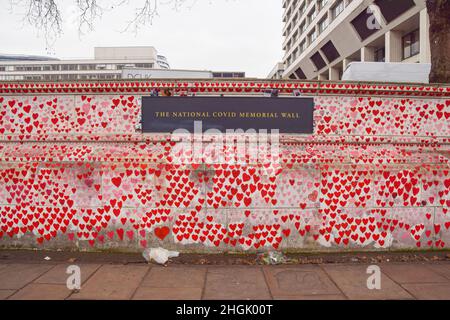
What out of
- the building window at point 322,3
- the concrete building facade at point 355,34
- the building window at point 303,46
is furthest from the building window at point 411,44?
the building window at point 303,46

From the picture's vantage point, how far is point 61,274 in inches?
156

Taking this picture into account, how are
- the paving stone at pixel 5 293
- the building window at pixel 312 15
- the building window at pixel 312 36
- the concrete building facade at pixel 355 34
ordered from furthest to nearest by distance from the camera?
the building window at pixel 312 15
the building window at pixel 312 36
the concrete building facade at pixel 355 34
the paving stone at pixel 5 293

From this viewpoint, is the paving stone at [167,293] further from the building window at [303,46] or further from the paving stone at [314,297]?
the building window at [303,46]

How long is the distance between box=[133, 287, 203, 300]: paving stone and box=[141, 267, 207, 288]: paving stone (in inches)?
3.9

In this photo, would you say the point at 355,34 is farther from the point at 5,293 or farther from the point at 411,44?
the point at 5,293

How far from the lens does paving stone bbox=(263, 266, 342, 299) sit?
3.50 m

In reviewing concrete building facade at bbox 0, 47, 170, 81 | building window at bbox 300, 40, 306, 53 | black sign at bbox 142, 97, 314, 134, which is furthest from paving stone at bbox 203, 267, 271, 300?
concrete building facade at bbox 0, 47, 170, 81

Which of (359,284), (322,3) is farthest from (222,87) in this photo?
(322,3)

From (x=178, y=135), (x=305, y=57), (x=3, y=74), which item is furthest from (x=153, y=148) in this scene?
(x=3, y=74)

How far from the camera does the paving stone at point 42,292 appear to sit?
3.34 metres

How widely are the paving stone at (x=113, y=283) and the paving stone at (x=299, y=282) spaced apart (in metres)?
1.80

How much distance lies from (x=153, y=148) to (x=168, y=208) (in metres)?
1.12

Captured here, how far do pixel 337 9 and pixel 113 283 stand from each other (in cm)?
3514

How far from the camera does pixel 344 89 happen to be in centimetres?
519
